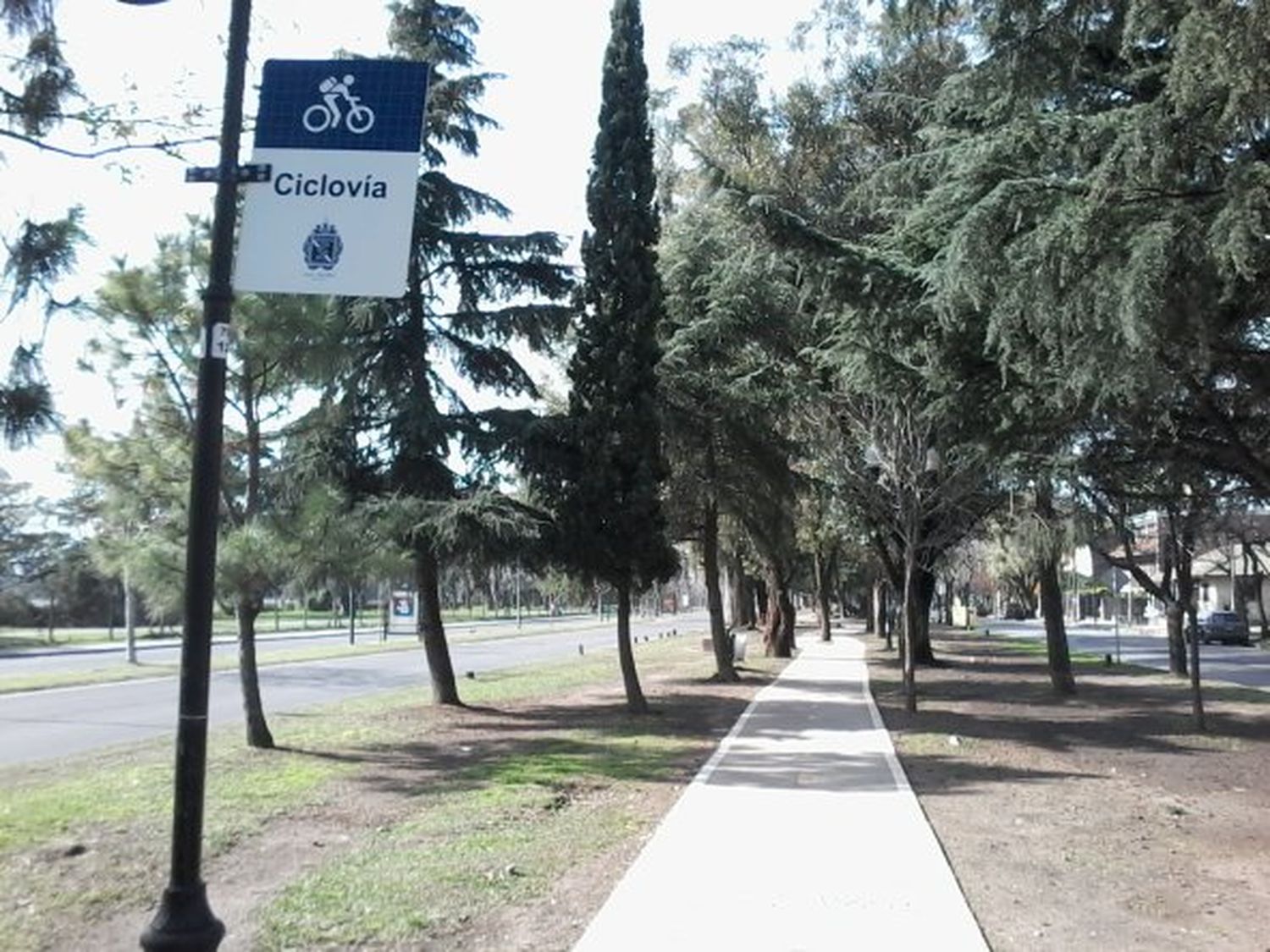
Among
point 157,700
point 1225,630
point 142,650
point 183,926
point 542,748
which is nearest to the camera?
point 183,926

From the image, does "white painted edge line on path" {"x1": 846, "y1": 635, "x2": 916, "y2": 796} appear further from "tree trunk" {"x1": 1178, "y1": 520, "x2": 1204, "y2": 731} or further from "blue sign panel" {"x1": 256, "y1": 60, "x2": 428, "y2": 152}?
"blue sign panel" {"x1": 256, "y1": 60, "x2": 428, "y2": 152}

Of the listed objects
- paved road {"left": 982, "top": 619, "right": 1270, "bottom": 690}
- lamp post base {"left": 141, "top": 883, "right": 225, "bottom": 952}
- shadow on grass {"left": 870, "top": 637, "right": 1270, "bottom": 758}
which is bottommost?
paved road {"left": 982, "top": 619, "right": 1270, "bottom": 690}

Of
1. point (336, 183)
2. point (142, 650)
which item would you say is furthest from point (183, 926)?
point (142, 650)

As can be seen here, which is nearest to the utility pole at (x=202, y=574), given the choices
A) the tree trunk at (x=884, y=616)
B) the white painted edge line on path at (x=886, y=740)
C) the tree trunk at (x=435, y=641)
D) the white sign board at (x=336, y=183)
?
the white sign board at (x=336, y=183)

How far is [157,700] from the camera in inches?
878

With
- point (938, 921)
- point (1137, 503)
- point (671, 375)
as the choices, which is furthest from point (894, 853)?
point (671, 375)

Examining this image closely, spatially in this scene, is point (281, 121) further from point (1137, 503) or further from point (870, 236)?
point (1137, 503)

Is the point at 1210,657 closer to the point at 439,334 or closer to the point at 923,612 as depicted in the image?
the point at 923,612

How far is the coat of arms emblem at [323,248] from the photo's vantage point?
5.17 meters

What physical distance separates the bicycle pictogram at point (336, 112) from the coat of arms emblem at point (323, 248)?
47cm

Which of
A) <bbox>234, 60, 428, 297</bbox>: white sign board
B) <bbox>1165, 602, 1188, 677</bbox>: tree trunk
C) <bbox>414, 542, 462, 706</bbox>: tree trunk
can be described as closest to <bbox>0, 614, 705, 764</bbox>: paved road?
<bbox>414, 542, 462, 706</bbox>: tree trunk

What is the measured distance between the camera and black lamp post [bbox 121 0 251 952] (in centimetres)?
488

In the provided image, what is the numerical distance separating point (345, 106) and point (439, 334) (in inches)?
557

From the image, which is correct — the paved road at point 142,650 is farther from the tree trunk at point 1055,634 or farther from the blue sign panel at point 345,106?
the blue sign panel at point 345,106
